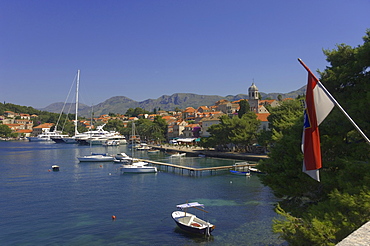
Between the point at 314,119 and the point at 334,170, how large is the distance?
19.6 ft

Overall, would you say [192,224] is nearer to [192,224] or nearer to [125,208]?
[192,224]

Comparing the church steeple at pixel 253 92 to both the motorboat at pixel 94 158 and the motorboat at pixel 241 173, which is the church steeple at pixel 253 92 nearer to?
the motorboat at pixel 94 158

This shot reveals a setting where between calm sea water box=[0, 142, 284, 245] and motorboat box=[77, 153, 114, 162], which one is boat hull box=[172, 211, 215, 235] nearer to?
calm sea water box=[0, 142, 284, 245]

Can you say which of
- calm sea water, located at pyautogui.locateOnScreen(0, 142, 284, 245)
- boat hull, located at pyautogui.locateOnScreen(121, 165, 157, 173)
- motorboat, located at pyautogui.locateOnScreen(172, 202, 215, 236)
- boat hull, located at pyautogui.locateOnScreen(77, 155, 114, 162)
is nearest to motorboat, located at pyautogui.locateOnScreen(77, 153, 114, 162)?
boat hull, located at pyautogui.locateOnScreen(77, 155, 114, 162)

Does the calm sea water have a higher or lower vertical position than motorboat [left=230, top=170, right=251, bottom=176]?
lower

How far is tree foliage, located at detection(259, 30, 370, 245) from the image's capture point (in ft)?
33.1

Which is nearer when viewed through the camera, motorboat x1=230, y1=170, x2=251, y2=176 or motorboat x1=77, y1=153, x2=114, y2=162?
motorboat x1=230, y1=170, x2=251, y2=176

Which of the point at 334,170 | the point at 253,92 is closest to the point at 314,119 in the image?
the point at 334,170

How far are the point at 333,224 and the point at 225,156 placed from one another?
1943 inches

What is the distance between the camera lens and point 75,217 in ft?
74.2

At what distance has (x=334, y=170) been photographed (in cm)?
1344

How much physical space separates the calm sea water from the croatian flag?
10568 millimetres

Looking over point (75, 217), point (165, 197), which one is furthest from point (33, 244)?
point (165, 197)

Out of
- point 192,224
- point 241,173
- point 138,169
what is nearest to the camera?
point 192,224
